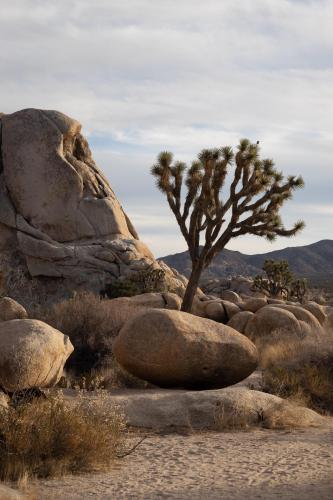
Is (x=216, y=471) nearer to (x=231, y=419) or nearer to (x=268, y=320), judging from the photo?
(x=231, y=419)

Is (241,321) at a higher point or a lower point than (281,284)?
lower

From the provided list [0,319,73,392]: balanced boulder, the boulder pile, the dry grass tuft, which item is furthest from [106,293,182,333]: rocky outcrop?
the dry grass tuft

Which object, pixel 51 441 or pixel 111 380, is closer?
pixel 51 441

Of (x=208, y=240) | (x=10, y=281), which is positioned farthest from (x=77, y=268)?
(x=208, y=240)

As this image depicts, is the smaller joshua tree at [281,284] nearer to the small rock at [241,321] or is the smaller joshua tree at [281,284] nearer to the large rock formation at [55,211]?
the large rock formation at [55,211]

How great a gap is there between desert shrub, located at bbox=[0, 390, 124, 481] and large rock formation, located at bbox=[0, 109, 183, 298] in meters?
22.0

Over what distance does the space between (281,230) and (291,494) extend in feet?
55.3

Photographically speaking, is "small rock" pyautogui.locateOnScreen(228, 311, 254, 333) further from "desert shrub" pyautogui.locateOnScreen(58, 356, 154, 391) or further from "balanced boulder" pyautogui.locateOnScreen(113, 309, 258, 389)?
"balanced boulder" pyautogui.locateOnScreen(113, 309, 258, 389)

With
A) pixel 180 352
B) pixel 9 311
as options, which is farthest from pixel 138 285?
pixel 180 352

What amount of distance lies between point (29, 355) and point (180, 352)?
92.8 inches

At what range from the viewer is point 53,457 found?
21.0ft

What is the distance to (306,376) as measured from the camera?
1141 cm

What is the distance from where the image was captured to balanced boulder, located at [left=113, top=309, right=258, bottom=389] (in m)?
11.1

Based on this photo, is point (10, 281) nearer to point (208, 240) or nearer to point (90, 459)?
point (208, 240)
